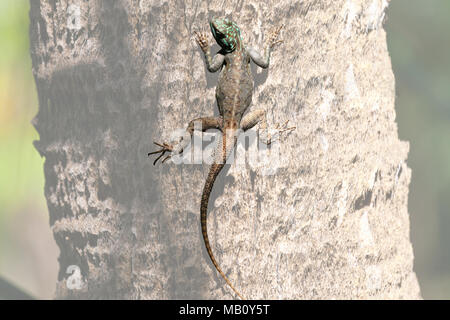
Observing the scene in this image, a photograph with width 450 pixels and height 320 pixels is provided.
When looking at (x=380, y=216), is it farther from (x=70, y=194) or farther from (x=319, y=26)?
(x=70, y=194)

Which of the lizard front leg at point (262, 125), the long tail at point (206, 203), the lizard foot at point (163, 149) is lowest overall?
the long tail at point (206, 203)

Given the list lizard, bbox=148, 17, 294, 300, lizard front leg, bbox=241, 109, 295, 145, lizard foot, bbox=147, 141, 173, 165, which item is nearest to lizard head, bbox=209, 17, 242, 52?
lizard, bbox=148, 17, 294, 300

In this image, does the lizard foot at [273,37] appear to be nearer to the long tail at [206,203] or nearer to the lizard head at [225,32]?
the lizard head at [225,32]

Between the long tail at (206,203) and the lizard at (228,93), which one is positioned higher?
the lizard at (228,93)

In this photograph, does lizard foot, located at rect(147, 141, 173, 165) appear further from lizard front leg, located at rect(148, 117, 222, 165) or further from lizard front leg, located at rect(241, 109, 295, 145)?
lizard front leg, located at rect(241, 109, 295, 145)

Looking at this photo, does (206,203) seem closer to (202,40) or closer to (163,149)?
(163,149)

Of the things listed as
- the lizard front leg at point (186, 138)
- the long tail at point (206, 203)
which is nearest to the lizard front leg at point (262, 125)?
the lizard front leg at point (186, 138)
